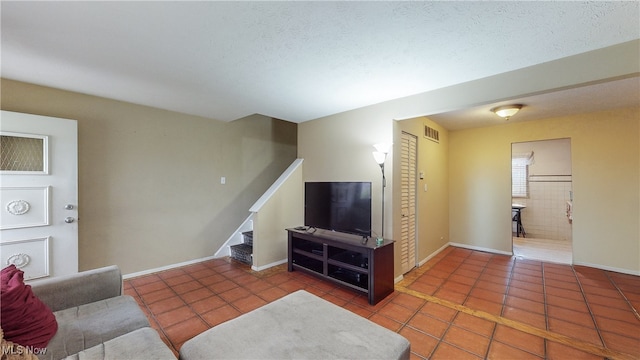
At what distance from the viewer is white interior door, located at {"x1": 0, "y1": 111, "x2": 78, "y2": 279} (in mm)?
2307

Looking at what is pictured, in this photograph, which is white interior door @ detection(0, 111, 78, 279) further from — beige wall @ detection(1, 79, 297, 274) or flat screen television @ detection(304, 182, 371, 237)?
flat screen television @ detection(304, 182, 371, 237)

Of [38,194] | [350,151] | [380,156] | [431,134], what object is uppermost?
[431,134]

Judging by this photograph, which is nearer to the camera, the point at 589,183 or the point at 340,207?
the point at 340,207

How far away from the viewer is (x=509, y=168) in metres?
4.38

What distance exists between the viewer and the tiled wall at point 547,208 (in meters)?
5.87

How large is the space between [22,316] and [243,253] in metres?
2.67

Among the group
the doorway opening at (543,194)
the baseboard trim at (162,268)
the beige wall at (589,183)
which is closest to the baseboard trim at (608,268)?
the beige wall at (589,183)

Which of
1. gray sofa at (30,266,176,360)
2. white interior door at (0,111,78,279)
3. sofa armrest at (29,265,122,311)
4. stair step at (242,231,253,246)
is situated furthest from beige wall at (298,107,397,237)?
white interior door at (0,111,78,279)

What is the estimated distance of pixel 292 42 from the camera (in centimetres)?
178

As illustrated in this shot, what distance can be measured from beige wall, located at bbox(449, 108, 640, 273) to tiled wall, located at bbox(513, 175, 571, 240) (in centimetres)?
271

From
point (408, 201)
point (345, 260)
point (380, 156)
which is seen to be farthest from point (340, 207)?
point (408, 201)

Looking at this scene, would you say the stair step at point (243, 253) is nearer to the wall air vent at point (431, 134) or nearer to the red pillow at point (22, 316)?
the red pillow at point (22, 316)

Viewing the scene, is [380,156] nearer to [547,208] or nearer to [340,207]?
[340,207]

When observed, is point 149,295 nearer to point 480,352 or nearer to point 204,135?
point 204,135
